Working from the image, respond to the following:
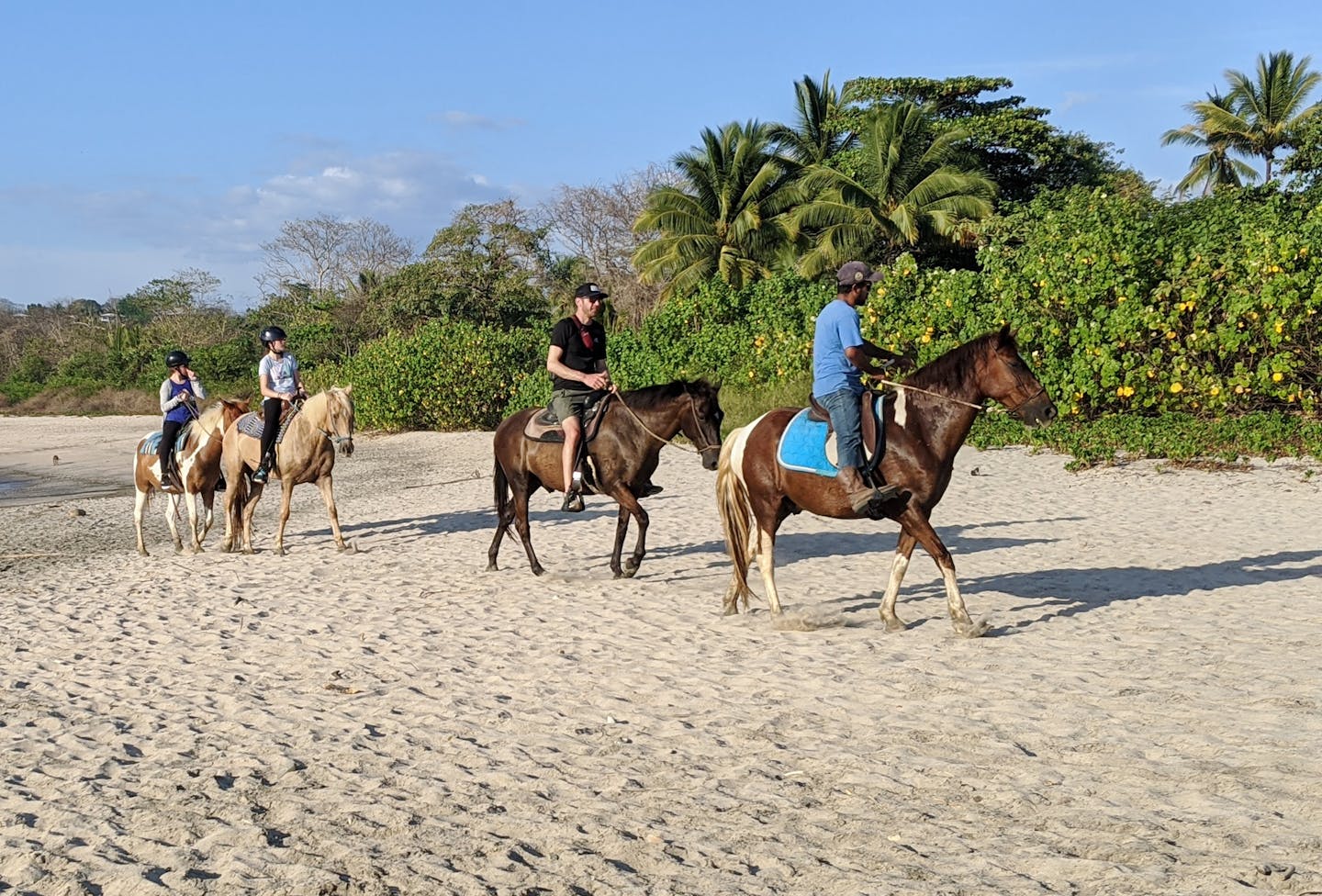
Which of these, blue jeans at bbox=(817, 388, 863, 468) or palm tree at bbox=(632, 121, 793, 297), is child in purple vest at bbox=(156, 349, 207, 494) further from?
palm tree at bbox=(632, 121, 793, 297)

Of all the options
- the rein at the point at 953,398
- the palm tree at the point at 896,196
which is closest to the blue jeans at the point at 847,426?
the rein at the point at 953,398

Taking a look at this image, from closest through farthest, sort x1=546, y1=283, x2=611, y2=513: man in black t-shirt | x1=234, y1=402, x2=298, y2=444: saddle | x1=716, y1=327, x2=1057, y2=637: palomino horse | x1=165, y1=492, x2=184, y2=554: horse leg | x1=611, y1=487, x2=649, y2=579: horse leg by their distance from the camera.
A: x1=716, y1=327, x2=1057, y2=637: palomino horse → x1=546, y1=283, x2=611, y2=513: man in black t-shirt → x1=611, y1=487, x2=649, y2=579: horse leg → x1=234, y1=402, x2=298, y2=444: saddle → x1=165, y1=492, x2=184, y2=554: horse leg

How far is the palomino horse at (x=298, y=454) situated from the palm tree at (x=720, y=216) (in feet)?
86.7

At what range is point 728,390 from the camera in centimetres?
2452

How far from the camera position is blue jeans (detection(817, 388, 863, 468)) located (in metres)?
8.27

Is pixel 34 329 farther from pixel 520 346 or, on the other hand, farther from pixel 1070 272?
pixel 1070 272

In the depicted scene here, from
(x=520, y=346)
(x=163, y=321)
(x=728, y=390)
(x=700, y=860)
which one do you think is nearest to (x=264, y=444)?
(x=700, y=860)

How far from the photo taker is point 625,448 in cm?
1052

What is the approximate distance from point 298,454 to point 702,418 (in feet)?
17.5

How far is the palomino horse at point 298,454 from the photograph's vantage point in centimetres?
1283

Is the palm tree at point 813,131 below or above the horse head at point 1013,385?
above

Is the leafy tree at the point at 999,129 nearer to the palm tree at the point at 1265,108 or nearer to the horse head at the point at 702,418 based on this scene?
the palm tree at the point at 1265,108

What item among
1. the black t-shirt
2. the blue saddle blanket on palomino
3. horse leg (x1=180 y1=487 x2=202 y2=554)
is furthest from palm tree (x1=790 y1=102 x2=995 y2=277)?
the blue saddle blanket on palomino

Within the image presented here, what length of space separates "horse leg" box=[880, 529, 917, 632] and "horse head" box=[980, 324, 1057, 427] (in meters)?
1.18
